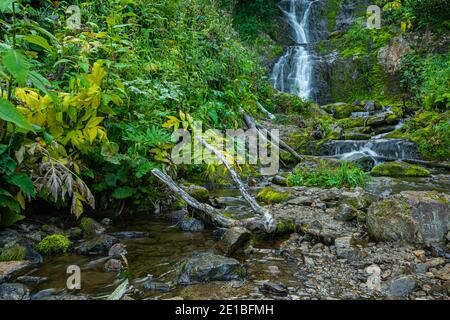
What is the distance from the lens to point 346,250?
10.7 feet

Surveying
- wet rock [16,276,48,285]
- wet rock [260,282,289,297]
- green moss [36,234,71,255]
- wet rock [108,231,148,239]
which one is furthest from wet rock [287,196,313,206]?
wet rock [16,276,48,285]

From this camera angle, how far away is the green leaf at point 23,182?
2.91m

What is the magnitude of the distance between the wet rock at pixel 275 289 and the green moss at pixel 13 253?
6.41 ft

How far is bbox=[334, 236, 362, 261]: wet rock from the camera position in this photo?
3.20m

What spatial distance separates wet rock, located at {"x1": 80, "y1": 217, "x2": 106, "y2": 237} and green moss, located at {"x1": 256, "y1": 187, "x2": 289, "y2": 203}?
94.2 inches

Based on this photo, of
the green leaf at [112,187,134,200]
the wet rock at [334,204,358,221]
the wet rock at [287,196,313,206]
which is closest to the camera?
the green leaf at [112,187,134,200]

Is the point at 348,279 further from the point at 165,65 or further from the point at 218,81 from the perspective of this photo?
the point at 218,81

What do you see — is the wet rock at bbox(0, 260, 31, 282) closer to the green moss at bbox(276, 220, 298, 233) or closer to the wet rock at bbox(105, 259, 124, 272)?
the wet rock at bbox(105, 259, 124, 272)

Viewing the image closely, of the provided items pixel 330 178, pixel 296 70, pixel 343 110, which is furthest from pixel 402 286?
pixel 296 70

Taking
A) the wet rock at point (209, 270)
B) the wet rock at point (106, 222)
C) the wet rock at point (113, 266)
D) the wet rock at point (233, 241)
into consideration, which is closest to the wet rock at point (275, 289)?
the wet rock at point (209, 270)

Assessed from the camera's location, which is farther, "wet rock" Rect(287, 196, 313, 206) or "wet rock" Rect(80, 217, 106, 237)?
"wet rock" Rect(287, 196, 313, 206)
